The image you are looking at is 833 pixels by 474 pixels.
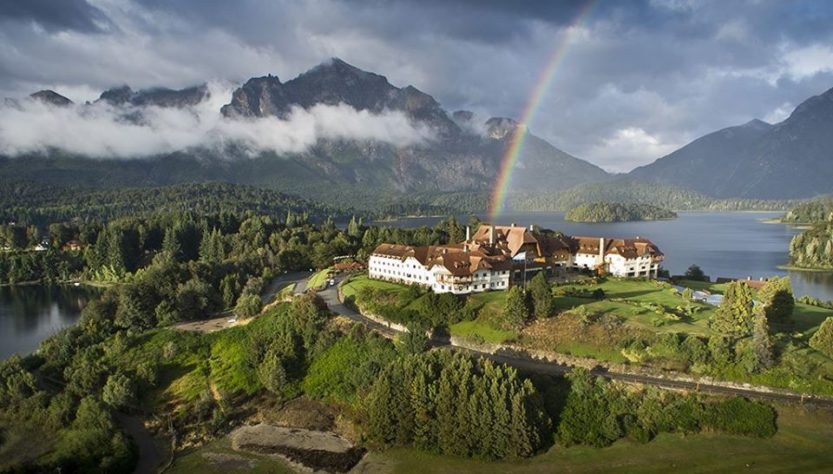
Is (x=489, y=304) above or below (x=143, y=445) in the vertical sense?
above

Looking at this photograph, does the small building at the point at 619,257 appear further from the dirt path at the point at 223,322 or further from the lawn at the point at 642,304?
the dirt path at the point at 223,322

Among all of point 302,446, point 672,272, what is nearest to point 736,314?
point 302,446

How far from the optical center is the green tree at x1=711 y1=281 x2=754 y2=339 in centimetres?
4191

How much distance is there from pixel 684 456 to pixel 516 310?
54.7 ft

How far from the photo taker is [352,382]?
141 feet

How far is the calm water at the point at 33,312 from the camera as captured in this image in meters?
67.2

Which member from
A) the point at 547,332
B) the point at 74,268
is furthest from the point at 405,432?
the point at 74,268

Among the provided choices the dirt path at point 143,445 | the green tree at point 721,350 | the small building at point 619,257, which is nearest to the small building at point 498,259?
the small building at point 619,257

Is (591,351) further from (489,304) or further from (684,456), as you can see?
(489,304)

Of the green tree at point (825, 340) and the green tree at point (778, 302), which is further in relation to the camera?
the green tree at point (778, 302)

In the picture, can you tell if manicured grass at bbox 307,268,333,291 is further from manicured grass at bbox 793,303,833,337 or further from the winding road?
manicured grass at bbox 793,303,833,337

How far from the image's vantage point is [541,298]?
47.6 metres

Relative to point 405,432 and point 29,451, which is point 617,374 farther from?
point 29,451

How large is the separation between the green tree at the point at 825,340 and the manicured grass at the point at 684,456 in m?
7.44
